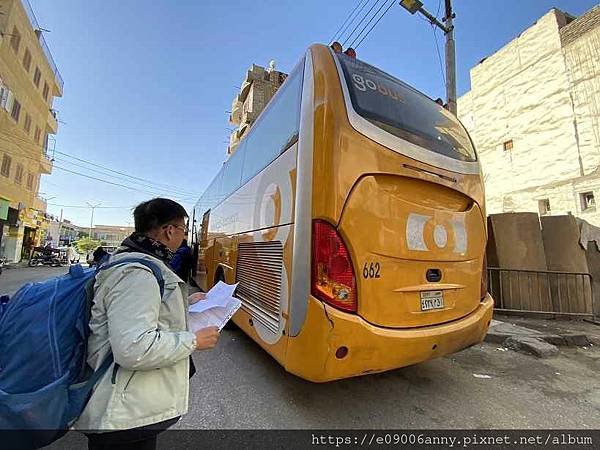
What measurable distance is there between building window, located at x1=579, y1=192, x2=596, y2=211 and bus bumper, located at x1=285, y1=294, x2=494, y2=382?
15.1 meters

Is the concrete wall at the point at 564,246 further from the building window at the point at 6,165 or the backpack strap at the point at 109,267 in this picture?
the building window at the point at 6,165

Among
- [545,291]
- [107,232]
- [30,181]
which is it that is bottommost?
[545,291]

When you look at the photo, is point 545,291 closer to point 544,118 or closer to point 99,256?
point 99,256

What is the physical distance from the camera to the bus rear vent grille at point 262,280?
9.20 ft

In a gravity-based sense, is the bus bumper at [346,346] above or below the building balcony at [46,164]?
below

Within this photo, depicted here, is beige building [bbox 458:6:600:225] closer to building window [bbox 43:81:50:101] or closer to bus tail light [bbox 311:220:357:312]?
bus tail light [bbox 311:220:357:312]

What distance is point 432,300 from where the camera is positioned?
8.54ft

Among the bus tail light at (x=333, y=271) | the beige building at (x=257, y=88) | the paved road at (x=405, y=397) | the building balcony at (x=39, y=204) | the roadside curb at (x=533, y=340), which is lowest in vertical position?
the paved road at (x=405, y=397)

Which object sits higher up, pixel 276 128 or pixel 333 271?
pixel 276 128

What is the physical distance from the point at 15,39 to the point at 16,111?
13.0ft

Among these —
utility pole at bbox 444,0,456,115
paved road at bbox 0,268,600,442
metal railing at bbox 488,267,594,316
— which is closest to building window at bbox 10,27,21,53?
utility pole at bbox 444,0,456,115

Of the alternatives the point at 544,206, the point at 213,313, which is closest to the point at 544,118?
the point at 544,206

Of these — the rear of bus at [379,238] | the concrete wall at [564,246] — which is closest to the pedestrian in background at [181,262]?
the rear of bus at [379,238]

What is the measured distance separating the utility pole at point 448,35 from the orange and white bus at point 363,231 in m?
4.76
